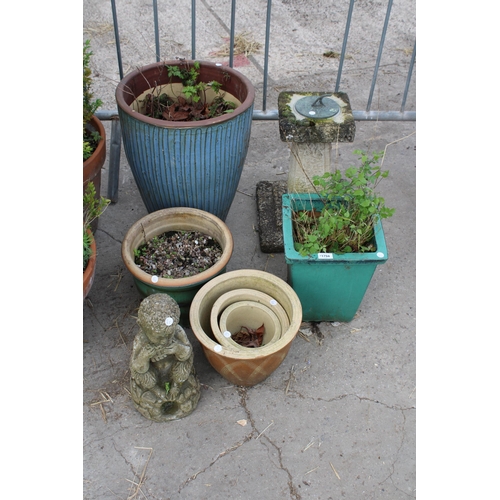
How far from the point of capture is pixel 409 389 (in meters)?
2.64

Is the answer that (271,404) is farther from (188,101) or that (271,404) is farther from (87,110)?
(87,110)

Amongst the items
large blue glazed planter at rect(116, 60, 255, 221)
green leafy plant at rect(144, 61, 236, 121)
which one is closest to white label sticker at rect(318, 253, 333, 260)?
large blue glazed planter at rect(116, 60, 255, 221)

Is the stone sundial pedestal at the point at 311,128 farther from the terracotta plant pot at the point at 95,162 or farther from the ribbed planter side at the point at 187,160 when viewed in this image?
the terracotta plant pot at the point at 95,162

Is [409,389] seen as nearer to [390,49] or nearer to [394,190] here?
[394,190]

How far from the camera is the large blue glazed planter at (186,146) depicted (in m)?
2.63

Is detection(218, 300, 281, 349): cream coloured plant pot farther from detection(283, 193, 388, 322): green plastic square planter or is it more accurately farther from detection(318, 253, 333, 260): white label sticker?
detection(318, 253, 333, 260): white label sticker

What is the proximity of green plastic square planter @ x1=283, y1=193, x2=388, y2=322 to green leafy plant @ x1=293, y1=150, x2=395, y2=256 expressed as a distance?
5cm

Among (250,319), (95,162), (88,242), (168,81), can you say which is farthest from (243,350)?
(168,81)

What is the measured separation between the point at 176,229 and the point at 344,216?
3.14 ft

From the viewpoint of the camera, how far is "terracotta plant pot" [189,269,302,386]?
2320mm

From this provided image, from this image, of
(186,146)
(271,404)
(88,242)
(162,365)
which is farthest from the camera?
(186,146)

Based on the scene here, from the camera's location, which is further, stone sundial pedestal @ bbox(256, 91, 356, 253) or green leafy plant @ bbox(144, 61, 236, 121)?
green leafy plant @ bbox(144, 61, 236, 121)

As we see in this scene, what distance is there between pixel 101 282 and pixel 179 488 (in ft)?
4.14

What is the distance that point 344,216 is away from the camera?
251 cm
